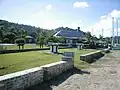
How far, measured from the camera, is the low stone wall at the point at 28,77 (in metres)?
6.43

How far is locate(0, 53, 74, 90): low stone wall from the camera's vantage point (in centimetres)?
643

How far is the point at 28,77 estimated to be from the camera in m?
7.66

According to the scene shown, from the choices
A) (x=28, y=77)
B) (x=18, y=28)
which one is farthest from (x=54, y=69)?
(x=18, y=28)

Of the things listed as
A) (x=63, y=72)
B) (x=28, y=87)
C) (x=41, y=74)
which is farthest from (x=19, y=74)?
(x=63, y=72)

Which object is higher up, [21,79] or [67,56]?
[67,56]

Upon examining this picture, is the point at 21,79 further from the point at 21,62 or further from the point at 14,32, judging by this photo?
the point at 14,32

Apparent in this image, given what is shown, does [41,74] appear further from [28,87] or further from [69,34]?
[69,34]

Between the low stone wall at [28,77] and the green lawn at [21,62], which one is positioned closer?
the low stone wall at [28,77]

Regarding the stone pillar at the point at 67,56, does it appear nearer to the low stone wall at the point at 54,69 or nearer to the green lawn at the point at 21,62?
the low stone wall at the point at 54,69

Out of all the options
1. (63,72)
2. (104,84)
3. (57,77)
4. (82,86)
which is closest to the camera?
(82,86)

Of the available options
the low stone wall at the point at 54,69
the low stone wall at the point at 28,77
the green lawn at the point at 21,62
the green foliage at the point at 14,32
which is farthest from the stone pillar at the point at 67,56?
the green foliage at the point at 14,32

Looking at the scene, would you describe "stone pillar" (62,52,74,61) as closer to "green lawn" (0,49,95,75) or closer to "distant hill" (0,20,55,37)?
"green lawn" (0,49,95,75)

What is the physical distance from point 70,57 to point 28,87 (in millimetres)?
6073

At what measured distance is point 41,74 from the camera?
880cm
